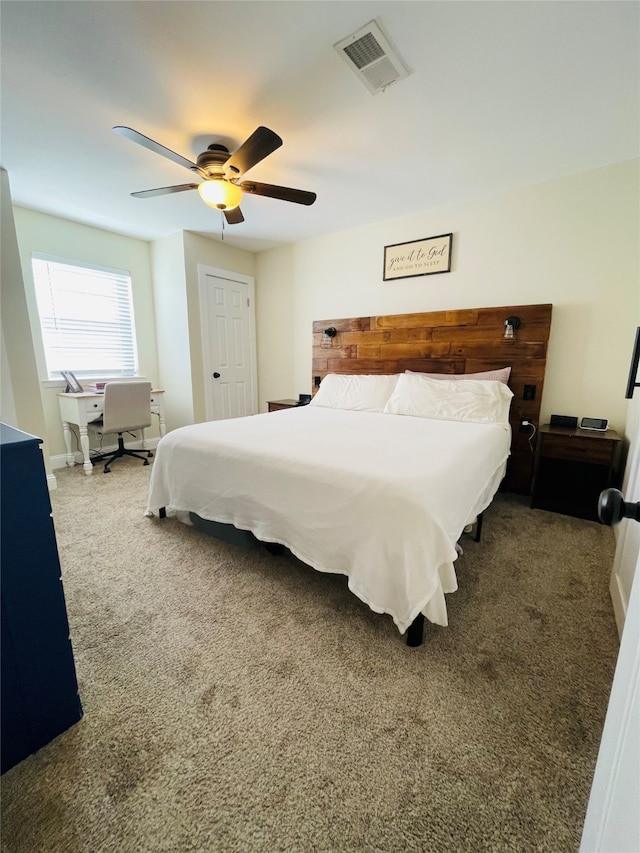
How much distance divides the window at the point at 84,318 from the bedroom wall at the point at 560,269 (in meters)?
3.03

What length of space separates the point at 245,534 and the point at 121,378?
3227 millimetres

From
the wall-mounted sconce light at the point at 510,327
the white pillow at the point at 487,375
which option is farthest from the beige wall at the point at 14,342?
the wall-mounted sconce light at the point at 510,327

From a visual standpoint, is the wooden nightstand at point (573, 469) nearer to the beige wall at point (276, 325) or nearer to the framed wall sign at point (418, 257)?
the framed wall sign at point (418, 257)

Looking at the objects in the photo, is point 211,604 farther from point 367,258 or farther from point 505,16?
point 367,258

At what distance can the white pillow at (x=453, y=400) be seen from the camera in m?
2.61

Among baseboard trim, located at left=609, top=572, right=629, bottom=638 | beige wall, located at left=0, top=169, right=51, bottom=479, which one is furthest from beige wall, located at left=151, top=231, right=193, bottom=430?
baseboard trim, located at left=609, top=572, right=629, bottom=638

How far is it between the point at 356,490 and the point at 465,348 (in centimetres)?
230

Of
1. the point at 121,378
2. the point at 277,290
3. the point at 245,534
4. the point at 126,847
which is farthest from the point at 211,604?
the point at 277,290

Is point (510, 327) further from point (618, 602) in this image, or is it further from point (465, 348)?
point (618, 602)

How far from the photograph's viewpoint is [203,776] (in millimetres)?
943

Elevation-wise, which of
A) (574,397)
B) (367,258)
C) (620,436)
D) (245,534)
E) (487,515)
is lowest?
(487,515)

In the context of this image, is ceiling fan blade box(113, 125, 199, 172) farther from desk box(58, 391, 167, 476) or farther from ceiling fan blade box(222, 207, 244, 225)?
desk box(58, 391, 167, 476)

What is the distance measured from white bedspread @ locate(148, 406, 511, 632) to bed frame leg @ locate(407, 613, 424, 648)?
0.07 m

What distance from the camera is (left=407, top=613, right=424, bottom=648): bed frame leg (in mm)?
1357
